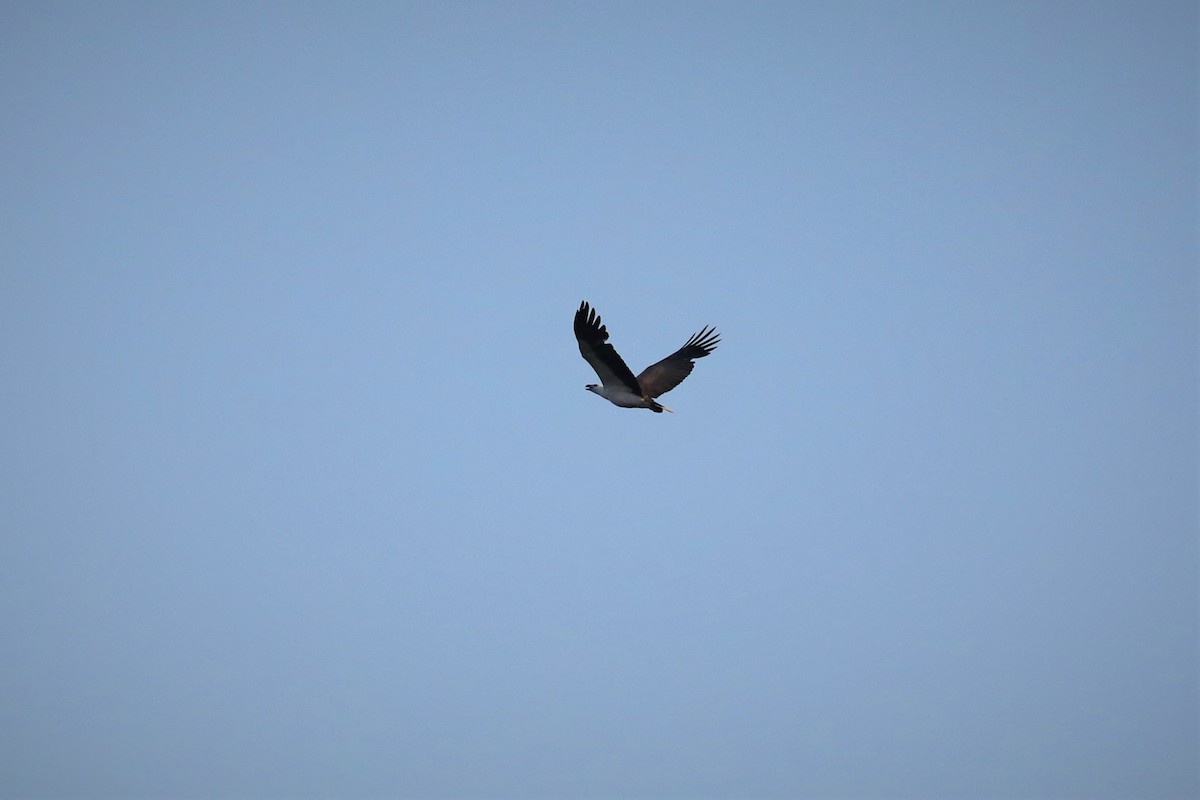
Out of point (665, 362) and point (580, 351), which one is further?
point (665, 362)

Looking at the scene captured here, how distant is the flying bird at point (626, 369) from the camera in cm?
A: 3612

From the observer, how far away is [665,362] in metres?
40.9

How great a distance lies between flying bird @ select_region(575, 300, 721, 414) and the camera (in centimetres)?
3612

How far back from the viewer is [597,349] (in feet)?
119

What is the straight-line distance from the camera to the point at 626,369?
36.5m

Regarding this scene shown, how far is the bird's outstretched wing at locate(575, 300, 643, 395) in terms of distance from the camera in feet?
118

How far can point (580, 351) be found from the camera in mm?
37000

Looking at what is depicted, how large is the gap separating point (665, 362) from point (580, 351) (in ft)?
15.6

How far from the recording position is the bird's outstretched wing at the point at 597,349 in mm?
35875

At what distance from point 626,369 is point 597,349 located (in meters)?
1.04
